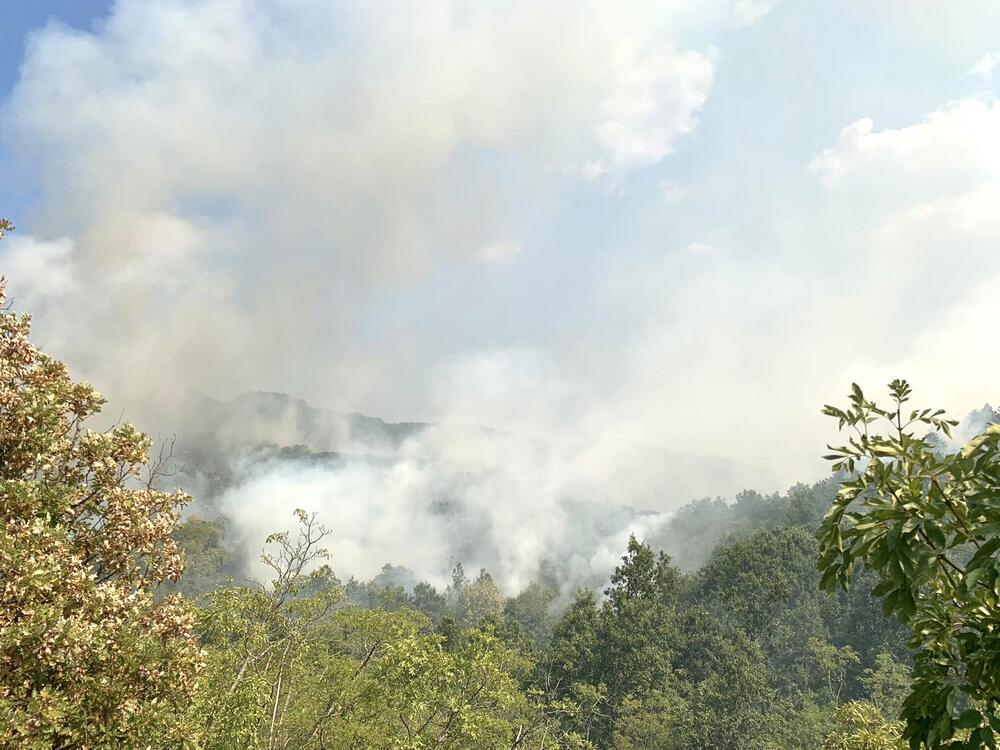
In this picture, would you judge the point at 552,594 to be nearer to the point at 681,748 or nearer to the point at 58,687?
the point at 681,748

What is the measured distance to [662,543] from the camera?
192250 millimetres

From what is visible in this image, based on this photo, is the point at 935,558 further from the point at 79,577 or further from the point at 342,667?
the point at 342,667

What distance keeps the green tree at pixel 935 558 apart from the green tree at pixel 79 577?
6.50m

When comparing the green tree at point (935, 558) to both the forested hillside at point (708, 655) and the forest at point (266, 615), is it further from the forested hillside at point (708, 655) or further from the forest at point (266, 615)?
the forested hillside at point (708, 655)

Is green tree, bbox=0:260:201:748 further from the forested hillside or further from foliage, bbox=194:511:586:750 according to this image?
the forested hillside

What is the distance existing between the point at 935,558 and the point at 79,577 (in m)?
7.38

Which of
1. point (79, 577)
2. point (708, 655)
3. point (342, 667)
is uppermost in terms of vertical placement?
point (79, 577)

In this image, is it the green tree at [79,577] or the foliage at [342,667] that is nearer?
the green tree at [79,577]

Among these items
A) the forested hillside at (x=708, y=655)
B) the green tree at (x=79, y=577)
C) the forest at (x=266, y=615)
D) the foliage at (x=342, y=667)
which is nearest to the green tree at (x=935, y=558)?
the forest at (x=266, y=615)

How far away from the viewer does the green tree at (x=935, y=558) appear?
3.48 m

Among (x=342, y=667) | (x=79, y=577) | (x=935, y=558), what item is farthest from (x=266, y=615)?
(x=935, y=558)

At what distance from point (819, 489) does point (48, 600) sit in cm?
14770

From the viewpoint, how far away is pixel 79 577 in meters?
5.86

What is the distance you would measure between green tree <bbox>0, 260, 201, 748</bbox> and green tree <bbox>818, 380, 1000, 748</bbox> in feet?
21.3
